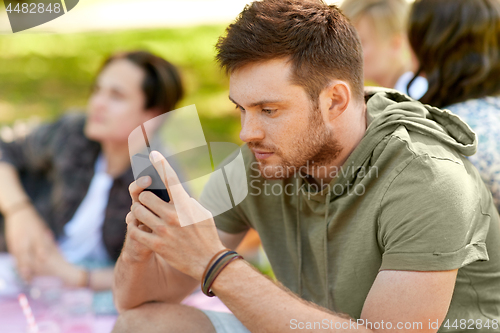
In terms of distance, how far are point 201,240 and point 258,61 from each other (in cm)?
58

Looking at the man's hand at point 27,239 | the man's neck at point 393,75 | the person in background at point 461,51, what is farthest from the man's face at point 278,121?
the man's neck at point 393,75

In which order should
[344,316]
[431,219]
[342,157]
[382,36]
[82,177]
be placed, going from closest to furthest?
[431,219] < [344,316] < [342,157] < [82,177] < [382,36]

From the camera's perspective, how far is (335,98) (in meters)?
1.61

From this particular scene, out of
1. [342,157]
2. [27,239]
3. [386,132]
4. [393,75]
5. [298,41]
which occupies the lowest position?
[27,239]

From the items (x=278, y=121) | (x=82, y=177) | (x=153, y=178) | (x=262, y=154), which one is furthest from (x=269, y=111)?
(x=82, y=177)

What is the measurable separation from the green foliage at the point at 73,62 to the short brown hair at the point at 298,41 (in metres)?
5.01

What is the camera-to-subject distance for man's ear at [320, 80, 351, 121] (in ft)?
5.20

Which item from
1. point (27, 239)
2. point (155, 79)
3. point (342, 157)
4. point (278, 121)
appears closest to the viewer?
point (278, 121)

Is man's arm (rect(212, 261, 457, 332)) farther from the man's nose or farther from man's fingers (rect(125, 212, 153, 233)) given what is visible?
the man's nose

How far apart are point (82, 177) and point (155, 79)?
73 cm

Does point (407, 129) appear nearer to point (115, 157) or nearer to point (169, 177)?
point (169, 177)

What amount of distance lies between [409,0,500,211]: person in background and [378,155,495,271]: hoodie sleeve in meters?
0.78

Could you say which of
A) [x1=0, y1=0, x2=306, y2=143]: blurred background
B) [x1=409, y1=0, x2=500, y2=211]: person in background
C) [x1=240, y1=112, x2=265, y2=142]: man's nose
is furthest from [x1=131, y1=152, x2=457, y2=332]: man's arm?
[x1=0, y1=0, x2=306, y2=143]: blurred background

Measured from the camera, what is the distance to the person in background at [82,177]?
2672mm
